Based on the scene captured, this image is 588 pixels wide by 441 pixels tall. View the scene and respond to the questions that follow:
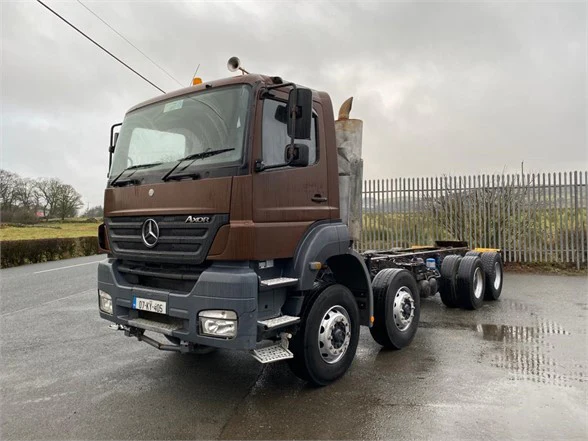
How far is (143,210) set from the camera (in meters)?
3.81

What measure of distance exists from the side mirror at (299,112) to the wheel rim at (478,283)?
5.23m

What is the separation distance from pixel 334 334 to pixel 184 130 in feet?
7.95

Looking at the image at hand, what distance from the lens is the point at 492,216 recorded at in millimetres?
12555

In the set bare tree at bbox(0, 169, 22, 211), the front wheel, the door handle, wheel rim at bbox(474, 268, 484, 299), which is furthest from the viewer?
bare tree at bbox(0, 169, 22, 211)

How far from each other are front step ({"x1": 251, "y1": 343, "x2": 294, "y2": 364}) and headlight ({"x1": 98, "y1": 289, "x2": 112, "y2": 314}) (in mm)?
1692

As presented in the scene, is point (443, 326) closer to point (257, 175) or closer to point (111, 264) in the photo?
point (257, 175)

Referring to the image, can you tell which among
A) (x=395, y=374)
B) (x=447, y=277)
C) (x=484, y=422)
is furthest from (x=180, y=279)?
(x=447, y=277)

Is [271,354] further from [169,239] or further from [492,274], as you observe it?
[492,274]

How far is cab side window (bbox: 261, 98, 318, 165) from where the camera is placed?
11.7 feet

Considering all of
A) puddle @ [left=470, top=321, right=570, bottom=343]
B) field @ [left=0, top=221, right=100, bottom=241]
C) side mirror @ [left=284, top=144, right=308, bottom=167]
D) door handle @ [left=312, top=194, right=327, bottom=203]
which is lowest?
puddle @ [left=470, top=321, right=570, bottom=343]

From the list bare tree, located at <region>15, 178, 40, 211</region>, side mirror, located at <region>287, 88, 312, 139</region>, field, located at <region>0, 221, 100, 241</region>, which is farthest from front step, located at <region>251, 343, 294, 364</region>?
bare tree, located at <region>15, 178, 40, 211</region>

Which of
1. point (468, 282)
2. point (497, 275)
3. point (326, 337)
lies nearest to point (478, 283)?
point (468, 282)

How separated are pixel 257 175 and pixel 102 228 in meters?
2.24

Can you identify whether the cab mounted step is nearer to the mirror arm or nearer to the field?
the mirror arm
